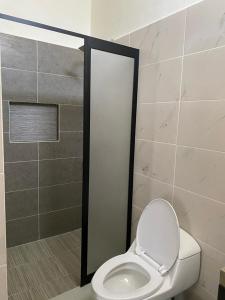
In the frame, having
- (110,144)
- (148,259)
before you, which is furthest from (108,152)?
(148,259)

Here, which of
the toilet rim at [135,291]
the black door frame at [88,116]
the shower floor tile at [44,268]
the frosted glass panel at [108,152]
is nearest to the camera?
the toilet rim at [135,291]

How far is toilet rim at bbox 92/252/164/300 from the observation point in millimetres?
1277

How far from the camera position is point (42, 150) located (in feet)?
8.07

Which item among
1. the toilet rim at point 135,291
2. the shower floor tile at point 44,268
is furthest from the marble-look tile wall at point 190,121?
the shower floor tile at point 44,268

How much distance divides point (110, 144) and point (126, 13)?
1094 millimetres

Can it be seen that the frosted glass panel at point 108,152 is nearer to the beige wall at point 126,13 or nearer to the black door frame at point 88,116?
the black door frame at point 88,116

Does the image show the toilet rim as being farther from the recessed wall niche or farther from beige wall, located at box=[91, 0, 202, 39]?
beige wall, located at box=[91, 0, 202, 39]

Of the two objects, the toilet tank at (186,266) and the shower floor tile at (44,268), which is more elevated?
the toilet tank at (186,266)

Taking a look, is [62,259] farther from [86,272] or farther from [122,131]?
[122,131]

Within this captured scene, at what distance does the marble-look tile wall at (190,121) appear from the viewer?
4.41ft

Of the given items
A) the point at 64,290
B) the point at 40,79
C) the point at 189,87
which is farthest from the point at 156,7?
the point at 64,290

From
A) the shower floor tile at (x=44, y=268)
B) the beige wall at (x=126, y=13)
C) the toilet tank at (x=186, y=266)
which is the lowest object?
the shower floor tile at (x=44, y=268)

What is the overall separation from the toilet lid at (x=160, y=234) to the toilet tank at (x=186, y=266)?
0.13ft

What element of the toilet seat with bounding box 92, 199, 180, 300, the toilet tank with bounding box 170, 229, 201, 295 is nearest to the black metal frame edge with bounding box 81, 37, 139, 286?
the toilet seat with bounding box 92, 199, 180, 300
